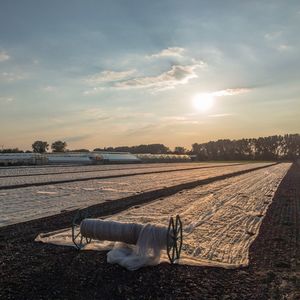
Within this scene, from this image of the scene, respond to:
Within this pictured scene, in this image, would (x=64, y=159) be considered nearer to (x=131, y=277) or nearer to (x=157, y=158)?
(x=157, y=158)

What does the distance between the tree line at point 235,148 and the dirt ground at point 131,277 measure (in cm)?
10844

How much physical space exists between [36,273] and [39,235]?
2741mm

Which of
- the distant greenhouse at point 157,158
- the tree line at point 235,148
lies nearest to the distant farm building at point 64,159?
the distant greenhouse at point 157,158

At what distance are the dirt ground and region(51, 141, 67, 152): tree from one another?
121454 millimetres

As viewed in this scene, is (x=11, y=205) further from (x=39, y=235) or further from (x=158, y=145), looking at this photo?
(x=158, y=145)

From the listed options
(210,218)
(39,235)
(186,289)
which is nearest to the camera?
(186,289)

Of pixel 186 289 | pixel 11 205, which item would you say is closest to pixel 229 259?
pixel 186 289

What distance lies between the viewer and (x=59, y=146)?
420ft

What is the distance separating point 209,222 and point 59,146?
121m

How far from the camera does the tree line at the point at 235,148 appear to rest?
123 meters

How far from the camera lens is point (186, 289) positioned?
19.5ft

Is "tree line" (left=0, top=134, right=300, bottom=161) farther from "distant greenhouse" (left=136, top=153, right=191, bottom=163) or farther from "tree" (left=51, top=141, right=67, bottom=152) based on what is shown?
"distant greenhouse" (left=136, top=153, right=191, bottom=163)

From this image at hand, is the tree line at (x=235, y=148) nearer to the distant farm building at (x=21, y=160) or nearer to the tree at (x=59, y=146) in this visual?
the tree at (x=59, y=146)

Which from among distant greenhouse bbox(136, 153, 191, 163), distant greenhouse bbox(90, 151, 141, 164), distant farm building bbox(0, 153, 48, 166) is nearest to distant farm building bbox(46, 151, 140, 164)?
distant greenhouse bbox(90, 151, 141, 164)
